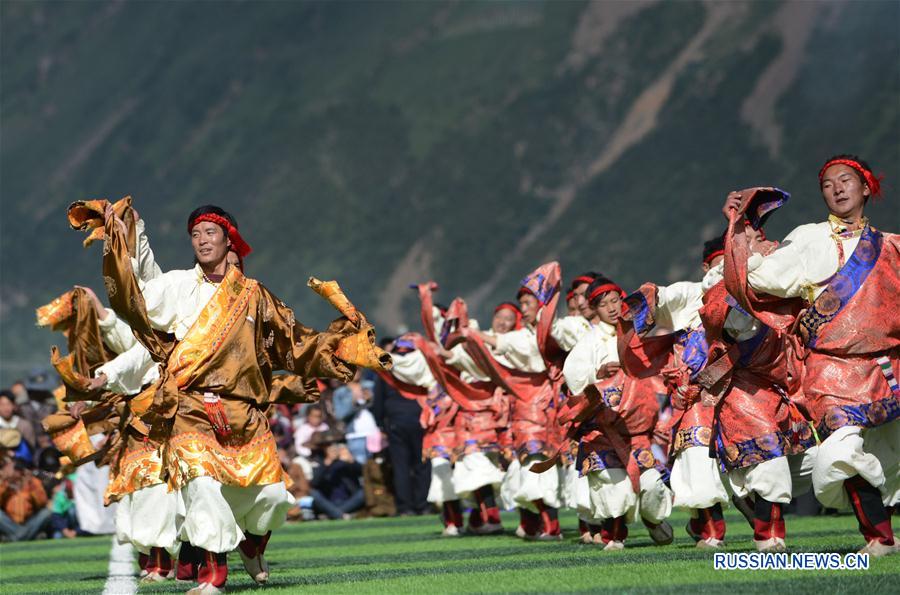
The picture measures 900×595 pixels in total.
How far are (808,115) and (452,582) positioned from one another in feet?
183

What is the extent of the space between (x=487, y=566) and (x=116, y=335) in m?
3.11

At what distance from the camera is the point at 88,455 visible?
476 inches

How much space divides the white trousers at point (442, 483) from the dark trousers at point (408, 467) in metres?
3.73

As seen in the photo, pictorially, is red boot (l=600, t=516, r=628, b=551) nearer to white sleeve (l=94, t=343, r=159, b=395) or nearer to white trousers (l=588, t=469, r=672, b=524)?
white trousers (l=588, t=469, r=672, b=524)

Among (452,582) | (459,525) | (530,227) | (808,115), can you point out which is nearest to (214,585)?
(452,582)

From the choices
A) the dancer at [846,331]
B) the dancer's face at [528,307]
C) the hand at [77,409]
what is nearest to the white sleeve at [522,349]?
the dancer's face at [528,307]

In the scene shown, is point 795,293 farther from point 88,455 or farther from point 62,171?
point 62,171

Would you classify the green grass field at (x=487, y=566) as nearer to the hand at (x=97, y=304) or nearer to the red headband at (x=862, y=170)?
the hand at (x=97, y=304)

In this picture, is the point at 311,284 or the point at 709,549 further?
the point at 709,549

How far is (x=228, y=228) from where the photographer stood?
29.0 ft

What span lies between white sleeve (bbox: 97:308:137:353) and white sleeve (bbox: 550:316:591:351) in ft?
11.4

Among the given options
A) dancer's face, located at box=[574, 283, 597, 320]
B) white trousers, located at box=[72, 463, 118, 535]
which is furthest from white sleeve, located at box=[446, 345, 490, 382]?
white trousers, located at box=[72, 463, 118, 535]

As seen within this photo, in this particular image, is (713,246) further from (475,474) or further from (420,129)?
(420,129)

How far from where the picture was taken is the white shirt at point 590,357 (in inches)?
448
